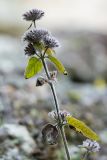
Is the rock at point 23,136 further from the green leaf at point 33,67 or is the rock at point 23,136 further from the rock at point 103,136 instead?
the green leaf at point 33,67

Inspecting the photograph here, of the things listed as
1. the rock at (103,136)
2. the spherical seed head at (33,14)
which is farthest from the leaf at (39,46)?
the rock at (103,136)

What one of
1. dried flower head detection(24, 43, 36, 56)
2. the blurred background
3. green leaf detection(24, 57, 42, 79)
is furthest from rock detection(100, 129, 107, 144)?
dried flower head detection(24, 43, 36, 56)

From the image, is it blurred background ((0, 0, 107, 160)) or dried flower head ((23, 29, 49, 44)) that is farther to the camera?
blurred background ((0, 0, 107, 160))

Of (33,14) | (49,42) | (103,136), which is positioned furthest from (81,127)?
(103,136)

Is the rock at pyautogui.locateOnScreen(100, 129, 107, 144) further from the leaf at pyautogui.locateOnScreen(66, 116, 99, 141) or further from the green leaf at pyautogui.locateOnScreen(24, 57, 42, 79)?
the green leaf at pyautogui.locateOnScreen(24, 57, 42, 79)

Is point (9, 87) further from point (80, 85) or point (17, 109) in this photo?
point (80, 85)

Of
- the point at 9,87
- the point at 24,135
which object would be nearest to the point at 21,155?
the point at 24,135
